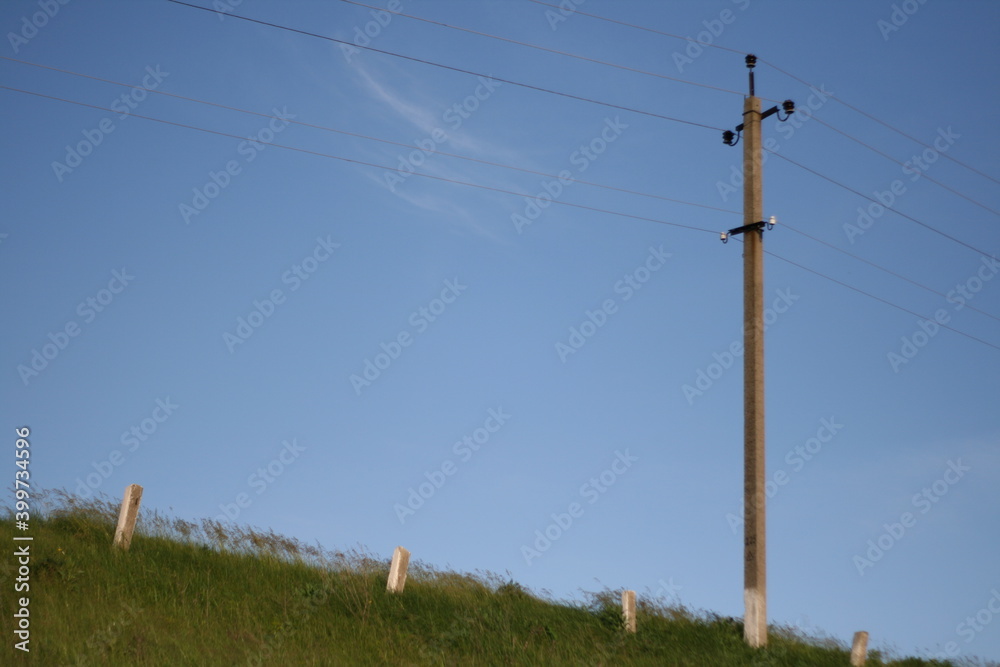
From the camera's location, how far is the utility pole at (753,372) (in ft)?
49.2

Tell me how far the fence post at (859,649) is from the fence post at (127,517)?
12880mm

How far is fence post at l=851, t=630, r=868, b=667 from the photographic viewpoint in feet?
52.9

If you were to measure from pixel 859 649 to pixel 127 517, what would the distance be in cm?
1317

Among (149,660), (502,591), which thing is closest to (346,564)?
(502,591)

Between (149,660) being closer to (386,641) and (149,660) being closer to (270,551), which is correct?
(386,641)

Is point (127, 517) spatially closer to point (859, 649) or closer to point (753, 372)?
point (753, 372)

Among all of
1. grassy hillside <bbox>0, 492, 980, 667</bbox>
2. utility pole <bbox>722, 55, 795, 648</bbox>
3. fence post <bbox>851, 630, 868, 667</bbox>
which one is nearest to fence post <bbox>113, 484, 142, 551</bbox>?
grassy hillside <bbox>0, 492, 980, 667</bbox>

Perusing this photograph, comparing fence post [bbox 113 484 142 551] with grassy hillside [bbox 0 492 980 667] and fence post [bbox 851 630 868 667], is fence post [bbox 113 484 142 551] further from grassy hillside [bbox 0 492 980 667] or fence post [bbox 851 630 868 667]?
fence post [bbox 851 630 868 667]

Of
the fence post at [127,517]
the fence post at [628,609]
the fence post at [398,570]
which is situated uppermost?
the fence post at [628,609]

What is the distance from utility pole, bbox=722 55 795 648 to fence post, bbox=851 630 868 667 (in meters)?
2.43

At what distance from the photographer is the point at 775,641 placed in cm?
1565

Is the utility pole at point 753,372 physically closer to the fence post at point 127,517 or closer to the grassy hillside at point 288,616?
the grassy hillside at point 288,616

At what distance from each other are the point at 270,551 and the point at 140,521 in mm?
2606

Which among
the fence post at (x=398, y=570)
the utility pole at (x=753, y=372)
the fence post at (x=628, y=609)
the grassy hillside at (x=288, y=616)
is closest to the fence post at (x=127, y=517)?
the grassy hillside at (x=288, y=616)
